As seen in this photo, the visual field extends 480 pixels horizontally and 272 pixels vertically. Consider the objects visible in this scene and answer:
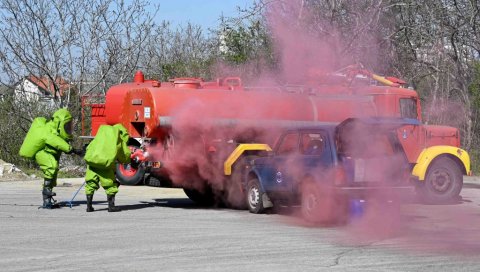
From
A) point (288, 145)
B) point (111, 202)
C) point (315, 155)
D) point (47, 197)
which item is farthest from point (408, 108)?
point (47, 197)

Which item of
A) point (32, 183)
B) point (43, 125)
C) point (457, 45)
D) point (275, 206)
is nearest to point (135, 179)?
point (43, 125)

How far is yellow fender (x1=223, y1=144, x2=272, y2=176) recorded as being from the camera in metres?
15.4

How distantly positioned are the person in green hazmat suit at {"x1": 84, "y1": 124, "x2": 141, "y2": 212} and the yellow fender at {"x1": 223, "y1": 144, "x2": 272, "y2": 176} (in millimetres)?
1804

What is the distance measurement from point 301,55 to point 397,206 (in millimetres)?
7238

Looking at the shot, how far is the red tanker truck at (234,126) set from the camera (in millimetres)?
15500

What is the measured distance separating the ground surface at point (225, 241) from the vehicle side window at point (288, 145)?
113 centimetres

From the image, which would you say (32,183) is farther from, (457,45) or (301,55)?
(457,45)

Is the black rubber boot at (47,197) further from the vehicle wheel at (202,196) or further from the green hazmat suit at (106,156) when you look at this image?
the vehicle wheel at (202,196)

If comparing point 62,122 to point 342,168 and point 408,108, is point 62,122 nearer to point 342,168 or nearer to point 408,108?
point 342,168

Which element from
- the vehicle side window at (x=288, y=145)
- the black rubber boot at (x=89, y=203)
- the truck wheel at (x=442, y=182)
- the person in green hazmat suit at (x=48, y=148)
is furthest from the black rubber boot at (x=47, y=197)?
the truck wheel at (x=442, y=182)

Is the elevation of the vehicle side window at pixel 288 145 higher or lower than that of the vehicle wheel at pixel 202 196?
higher

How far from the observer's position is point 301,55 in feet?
65.0

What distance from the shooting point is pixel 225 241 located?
10992mm

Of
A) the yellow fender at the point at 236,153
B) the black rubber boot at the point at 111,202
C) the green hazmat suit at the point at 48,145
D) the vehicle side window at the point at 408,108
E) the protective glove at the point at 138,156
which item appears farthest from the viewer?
the vehicle side window at the point at 408,108
